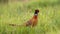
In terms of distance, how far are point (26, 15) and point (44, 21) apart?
1.42 feet

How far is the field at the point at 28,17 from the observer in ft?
12.0

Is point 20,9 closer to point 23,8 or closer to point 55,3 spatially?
point 23,8

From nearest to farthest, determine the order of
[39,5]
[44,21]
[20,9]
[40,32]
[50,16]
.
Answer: [40,32] → [44,21] → [50,16] → [20,9] → [39,5]

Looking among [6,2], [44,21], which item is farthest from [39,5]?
[44,21]

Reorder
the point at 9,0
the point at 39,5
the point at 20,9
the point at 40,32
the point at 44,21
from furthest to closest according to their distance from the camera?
the point at 9,0
the point at 39,5
the point at 20,9
the point at 44,21
the point at 40,32

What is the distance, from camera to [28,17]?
4.26 meters

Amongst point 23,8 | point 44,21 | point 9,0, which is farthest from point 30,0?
point 44,21

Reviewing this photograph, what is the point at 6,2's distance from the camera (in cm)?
579

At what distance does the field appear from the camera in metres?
3.66

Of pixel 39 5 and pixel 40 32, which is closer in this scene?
pixel 40 32

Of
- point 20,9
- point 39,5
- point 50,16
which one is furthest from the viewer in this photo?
point 39,5

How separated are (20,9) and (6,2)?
869mm

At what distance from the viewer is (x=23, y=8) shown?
5.12 meters

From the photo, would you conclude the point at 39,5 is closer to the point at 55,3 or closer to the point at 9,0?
the point at 55,3
